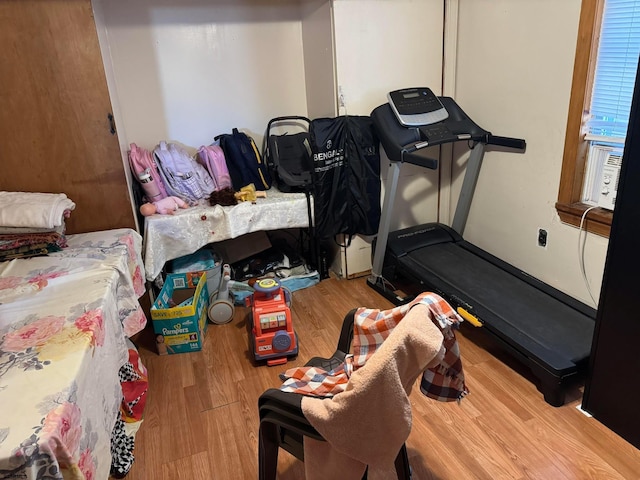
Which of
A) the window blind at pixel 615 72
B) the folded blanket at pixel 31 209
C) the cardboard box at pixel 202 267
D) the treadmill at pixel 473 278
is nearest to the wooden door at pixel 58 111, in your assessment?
the folded blanket at pixel 31 209

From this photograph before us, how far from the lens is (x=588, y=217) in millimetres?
2225

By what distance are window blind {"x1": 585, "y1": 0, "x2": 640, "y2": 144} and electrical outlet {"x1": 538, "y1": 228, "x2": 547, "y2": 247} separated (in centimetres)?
55

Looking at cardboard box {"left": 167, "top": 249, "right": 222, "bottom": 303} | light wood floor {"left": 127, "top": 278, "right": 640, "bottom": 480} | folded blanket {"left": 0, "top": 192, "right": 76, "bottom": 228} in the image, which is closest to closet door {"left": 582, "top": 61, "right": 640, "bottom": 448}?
light wood floor {"left": 127, "top": 278, "right": 640, "bottom": 480}

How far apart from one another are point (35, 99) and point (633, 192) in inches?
98.7

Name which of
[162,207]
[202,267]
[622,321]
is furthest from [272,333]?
[622,321]

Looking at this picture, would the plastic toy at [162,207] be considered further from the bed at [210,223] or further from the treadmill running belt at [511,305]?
the treadmill running belt at [511,305]

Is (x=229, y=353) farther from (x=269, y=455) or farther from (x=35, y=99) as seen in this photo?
(x=35, y=99)

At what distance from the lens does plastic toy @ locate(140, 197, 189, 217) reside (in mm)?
2635

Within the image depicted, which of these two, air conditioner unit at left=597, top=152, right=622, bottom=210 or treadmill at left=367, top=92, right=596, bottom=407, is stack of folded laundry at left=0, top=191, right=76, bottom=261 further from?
air conditioner unit at left=597, top=152, right=622, bottom=210

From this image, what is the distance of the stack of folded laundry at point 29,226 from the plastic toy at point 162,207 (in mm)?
526

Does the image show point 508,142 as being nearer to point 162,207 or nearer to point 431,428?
point 431,428

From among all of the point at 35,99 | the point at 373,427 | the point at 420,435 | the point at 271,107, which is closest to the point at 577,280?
the point at 420,435

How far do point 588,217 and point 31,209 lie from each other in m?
2.58

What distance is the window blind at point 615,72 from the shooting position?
77.4 inches
